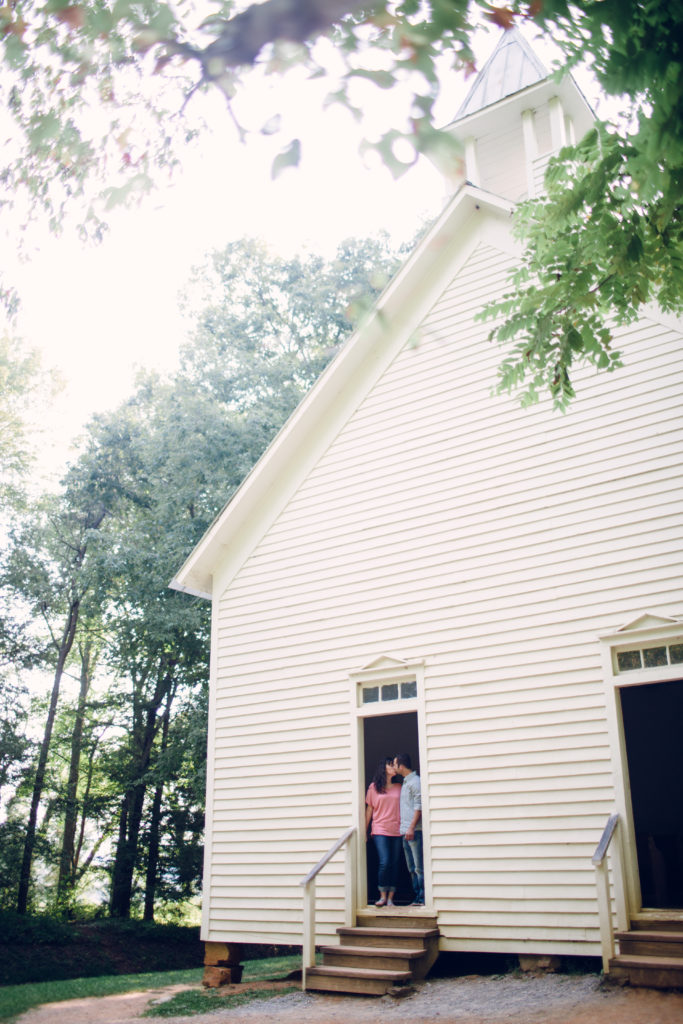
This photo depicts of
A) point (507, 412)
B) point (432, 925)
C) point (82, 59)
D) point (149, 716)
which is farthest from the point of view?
point (149, 716)

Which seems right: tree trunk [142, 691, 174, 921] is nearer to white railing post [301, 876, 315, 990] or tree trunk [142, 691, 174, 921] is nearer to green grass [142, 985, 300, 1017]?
green grass [142, 985, 300, 1017]

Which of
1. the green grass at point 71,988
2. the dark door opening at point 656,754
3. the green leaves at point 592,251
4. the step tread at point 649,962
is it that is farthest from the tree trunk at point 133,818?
the green leaves at point 592,251

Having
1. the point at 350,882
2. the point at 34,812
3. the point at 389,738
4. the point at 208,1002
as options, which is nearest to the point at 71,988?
the point at 208,1002

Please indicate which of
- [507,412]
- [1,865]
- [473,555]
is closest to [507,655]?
[473,555]

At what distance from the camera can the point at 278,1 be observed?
2549 millimetres

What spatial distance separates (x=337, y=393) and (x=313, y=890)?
5.74m

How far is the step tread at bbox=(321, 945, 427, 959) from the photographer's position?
741cm

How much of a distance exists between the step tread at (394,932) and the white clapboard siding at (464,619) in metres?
0.19

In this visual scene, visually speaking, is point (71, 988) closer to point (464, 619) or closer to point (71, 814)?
point (464, 619)

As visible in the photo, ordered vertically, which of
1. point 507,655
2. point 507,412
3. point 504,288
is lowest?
point 507,655

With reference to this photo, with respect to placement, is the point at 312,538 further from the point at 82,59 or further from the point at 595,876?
the point at 82,59

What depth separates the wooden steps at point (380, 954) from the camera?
7.23m

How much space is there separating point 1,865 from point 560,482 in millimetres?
18112

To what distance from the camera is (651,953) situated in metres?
6.32
